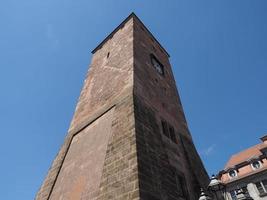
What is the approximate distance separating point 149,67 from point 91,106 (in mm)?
3378

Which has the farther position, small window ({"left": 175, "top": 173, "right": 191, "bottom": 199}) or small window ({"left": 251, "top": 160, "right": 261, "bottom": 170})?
small window ({"left": 251, "top": 160, "right": 261, "bottom": 170})

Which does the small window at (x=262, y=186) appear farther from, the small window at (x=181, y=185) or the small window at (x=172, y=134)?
the small window at (x=181, y=185)

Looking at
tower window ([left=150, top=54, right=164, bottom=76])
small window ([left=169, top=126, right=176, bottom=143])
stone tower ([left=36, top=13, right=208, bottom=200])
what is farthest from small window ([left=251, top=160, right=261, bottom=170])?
small window ([left=169, top=126, right=176, bottom=143])

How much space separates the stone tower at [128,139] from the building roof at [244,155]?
1617 centimetres

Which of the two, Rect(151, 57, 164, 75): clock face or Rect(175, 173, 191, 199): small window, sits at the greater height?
Rect(151, 57, 164, 75): clock face

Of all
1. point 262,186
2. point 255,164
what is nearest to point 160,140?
point 262,186

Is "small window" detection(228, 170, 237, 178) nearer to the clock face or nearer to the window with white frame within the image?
the window with white frame

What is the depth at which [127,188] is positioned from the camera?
16.7 feet

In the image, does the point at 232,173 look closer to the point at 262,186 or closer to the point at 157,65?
the point at 262,186

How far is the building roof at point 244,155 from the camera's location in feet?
Result: 79.5

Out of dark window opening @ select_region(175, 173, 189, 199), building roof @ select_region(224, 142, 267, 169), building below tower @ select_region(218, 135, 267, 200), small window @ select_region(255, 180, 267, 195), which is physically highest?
building roof @ select_region(224, 142, 267, 169)

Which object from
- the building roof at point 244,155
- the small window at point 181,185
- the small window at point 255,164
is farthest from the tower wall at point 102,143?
the building roof at point 244,155

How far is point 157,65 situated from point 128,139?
7.40 metres

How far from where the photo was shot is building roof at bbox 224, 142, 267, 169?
79.5ft
